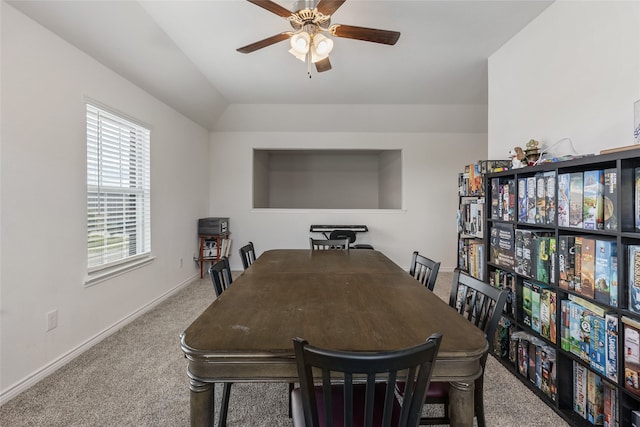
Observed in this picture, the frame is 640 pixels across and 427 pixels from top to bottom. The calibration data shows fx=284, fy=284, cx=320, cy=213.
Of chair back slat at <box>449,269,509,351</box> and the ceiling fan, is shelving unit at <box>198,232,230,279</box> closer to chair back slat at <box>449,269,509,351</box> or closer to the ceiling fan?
the ceiling fan

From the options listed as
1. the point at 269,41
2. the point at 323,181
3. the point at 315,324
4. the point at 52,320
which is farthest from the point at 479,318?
the point at 323,181

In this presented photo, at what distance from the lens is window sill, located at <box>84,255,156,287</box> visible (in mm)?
2404

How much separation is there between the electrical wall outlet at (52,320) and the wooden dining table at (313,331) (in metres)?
1.53

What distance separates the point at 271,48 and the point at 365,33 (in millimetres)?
1255

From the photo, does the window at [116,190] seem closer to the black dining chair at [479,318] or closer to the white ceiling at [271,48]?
the white ceiling at [271,48]

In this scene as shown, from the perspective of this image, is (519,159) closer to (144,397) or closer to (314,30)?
(314,30)

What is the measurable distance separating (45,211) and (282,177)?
5017 mm

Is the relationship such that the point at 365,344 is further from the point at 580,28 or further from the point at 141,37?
the point at 141,37

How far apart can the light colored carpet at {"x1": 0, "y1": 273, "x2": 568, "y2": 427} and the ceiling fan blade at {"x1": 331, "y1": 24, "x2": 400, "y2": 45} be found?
2.46 m

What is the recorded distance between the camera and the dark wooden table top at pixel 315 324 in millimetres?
915

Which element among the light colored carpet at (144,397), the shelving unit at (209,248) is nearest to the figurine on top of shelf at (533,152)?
the light colored carpet at (144,397)

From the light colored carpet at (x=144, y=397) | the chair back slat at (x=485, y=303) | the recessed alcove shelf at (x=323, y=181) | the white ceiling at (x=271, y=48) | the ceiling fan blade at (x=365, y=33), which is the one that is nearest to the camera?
the chair back slat at (x=485, y=303)

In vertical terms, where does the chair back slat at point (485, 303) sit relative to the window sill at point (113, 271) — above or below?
above

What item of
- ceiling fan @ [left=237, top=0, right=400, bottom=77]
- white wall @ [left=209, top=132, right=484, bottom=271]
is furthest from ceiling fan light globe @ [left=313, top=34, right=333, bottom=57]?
white wall @ [left=209, top=132, right=484, bottom=271]
